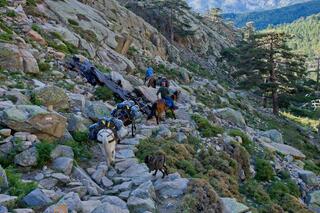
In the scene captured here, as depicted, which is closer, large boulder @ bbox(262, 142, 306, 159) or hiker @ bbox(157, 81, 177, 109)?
hiker @ bbox(157, 81, 177, 109)

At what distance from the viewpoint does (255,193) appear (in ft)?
46.5

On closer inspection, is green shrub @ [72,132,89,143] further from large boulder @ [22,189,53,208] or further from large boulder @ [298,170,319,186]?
large boulder @ [298,170,319,186]

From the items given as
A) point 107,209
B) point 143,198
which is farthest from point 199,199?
point 107,209

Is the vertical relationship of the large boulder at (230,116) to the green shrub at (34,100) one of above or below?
below

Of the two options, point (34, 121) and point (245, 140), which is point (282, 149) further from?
point (34, 121)

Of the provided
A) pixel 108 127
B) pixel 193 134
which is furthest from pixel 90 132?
pixel 193 134

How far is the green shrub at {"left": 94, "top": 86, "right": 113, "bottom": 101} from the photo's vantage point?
1789 cm

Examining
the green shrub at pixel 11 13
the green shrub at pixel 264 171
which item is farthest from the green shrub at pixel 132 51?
the green shrub at pixel 264 171

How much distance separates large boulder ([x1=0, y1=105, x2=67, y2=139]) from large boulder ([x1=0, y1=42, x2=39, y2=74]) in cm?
520

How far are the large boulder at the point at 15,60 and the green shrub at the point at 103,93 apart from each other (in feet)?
8.59

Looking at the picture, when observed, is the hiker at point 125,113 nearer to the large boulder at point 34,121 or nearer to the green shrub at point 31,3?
the large boulder at point 34,121

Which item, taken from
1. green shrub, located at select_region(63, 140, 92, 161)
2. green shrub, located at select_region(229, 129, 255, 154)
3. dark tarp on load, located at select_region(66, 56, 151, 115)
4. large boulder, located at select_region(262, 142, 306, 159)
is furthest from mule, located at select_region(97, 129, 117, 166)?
large boulder, located at select_region(262, 142, 306, 159)

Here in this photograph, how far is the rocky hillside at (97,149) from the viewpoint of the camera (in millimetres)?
9539

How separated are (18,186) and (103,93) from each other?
31.7ft
